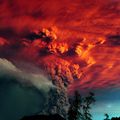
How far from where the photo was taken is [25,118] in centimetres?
11075

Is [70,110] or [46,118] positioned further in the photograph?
[70,110]

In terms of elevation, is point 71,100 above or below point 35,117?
above

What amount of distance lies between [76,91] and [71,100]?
412 centimetres

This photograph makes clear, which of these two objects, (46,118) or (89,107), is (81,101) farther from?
(46,118)

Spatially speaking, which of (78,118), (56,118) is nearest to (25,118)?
(56,118)

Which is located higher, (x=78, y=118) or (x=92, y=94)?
(x=92, y=94)

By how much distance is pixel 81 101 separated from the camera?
116125mm

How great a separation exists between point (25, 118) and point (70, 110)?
51.5ft

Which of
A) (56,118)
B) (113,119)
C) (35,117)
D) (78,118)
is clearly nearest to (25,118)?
(35,117)

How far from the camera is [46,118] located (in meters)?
109

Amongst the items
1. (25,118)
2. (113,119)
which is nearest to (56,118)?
(25,118)

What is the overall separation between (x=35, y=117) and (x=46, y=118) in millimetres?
3681

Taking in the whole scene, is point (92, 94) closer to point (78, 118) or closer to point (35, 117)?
point (78, 118)

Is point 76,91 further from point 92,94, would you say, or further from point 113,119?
point 113,119
